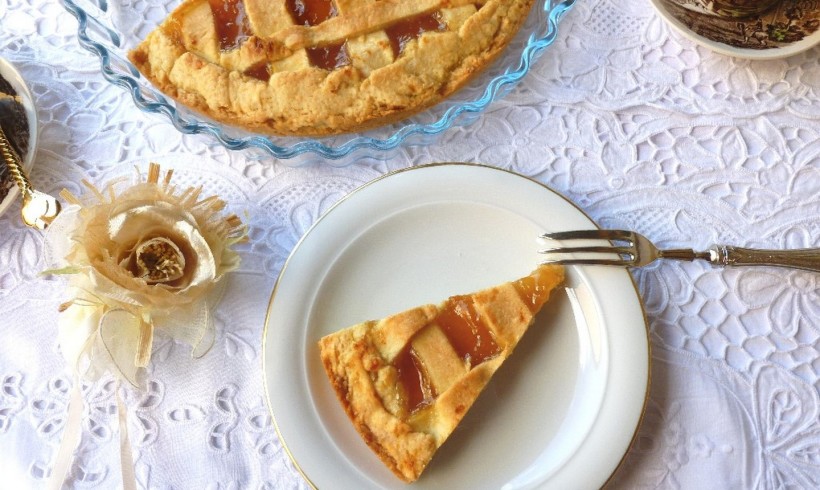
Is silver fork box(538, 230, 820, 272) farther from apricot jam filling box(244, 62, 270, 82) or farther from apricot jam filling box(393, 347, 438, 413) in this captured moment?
apricot jam filling box(244, 62, 270, 82)

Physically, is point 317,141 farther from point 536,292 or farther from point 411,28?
point 536,292

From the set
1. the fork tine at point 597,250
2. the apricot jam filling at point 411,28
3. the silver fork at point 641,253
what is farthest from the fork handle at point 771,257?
the apricot jam filling at point 411,28

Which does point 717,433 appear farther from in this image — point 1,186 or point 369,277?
point 1,186

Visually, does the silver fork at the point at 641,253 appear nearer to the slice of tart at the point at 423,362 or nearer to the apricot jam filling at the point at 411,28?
the slice of tart at the point at 423,362

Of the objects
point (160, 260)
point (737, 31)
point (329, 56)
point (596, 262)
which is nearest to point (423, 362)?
point (596, 262)

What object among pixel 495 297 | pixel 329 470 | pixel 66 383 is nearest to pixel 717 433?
pixel 495 297

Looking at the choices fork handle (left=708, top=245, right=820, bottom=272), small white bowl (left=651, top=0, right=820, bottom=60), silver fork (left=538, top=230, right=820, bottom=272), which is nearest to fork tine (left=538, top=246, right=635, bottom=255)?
silver fork (left=538, top=230, right=820, bottom=272)
